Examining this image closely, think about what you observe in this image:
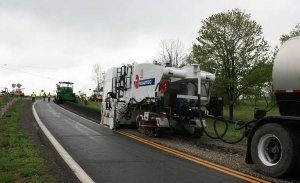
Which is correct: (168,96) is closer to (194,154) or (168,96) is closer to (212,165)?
(194,154)

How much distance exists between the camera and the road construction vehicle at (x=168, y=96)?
11211mm

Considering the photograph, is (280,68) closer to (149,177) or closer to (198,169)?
(198,169)

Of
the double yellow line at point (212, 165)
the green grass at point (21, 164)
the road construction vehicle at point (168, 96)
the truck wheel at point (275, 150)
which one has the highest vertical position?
the road construction vehicle at point (168, 96)

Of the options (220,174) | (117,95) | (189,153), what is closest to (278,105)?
(220,174)

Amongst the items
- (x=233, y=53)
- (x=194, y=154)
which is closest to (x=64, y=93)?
(x=233, y=53)

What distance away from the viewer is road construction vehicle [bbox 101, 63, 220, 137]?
1121 cm

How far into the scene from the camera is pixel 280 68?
6457mm

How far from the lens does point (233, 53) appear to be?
28453 millimetres

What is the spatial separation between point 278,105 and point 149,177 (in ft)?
10.6

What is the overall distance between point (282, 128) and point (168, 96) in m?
5.38

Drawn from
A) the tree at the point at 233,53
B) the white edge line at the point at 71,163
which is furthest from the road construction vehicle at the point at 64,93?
the white edge line at the point at 71,163

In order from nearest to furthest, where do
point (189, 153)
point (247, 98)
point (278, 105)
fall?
1. point (278, 105)
2. point (189, 153)
3. point (247, 98)

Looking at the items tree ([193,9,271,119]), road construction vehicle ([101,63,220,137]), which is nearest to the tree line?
tree ([193,9,271,119])

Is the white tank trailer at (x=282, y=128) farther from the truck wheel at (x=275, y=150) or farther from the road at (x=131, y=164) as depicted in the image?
the road at (x=131, y=164)
